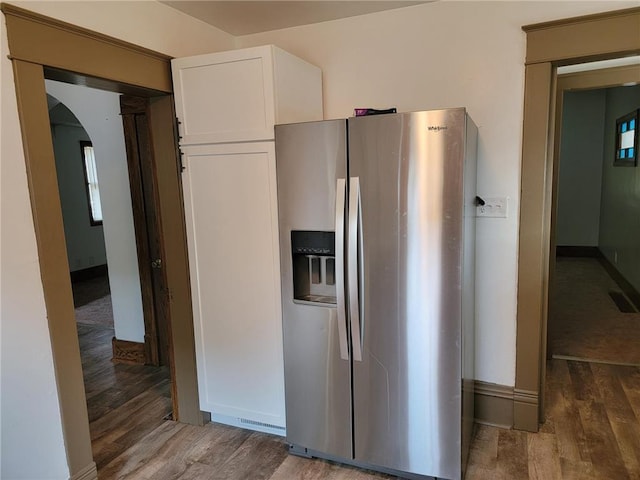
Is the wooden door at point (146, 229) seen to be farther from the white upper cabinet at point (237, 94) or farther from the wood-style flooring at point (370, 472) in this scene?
the white upper cabinet at point (237, 94)

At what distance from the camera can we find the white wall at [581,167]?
7.05 meters

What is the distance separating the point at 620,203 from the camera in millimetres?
5828

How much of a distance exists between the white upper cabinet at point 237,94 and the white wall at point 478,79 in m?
0.41

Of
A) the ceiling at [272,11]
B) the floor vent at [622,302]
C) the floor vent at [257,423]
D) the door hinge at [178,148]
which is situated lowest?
the floor vent at [622,302]

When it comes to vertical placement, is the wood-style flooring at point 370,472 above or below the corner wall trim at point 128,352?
below

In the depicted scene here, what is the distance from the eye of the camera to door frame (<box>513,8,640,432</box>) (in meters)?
2.18

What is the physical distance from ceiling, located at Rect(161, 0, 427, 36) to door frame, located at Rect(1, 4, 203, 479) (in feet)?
1.23

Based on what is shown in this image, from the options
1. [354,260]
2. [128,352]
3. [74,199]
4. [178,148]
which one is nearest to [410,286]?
[354,260]

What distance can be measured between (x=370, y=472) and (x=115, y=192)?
290cm

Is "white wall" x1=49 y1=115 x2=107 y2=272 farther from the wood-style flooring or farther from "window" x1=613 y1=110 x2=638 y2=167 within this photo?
"window" x1=613 y1=110 x2=638 y2=167

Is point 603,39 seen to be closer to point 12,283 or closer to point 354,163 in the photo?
point 354,163

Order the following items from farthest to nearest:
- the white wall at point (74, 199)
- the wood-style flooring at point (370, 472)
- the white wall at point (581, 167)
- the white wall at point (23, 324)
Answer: the white wall at point (581, 167) → the white wall at point (74, 199) → the wood-style flooring at point (370, 472) → the white wall at point (23, 324)

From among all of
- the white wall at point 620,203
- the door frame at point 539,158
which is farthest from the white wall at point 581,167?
the door frame at point 539,158

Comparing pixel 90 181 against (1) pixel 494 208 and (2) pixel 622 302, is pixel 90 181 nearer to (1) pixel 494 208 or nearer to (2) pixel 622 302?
(1) pixel 494 208
